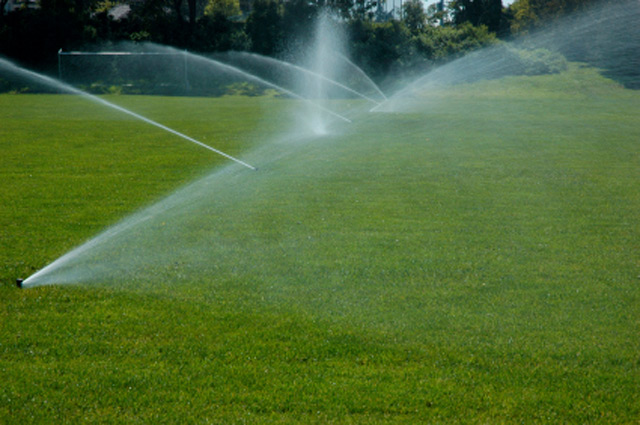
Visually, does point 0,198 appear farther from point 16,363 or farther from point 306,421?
point 306,421

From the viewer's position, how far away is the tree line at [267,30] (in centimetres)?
4841

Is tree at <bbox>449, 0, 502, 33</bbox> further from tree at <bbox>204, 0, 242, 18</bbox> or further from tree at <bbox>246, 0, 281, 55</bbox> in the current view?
tree at <bbox>204, 0, 242, 18</bbox>

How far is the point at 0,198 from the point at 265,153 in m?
7.44

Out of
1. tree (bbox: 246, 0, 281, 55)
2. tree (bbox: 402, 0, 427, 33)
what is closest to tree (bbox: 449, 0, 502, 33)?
tree (bbox: 402, 0, 427, 33)

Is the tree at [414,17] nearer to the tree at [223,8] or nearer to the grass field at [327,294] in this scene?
the tree at [223,8]

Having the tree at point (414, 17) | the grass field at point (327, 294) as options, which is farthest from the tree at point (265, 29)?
the grass field at point (327, 294)

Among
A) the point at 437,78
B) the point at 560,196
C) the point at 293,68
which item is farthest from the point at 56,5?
the point at 560,196

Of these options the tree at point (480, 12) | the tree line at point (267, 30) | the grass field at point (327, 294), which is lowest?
the grass field at point (327, 294)

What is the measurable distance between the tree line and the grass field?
37.4 metres

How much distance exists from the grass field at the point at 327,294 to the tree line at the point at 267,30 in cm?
3735

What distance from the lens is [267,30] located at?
176ft

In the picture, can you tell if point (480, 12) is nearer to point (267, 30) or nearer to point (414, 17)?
point (414, 17)

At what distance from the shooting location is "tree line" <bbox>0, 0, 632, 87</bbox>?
48.4m

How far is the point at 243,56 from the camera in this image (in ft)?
171
